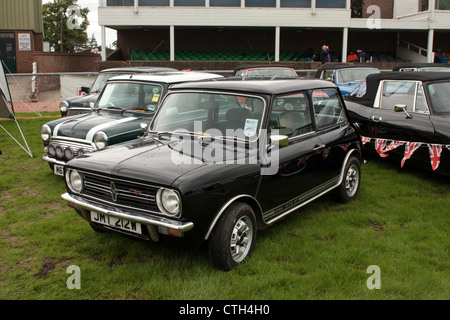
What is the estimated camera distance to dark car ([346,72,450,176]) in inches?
248

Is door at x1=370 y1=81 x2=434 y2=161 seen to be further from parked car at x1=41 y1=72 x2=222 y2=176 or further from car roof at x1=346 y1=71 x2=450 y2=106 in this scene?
parked car at x1=41 y1=72 x2=222 y2=176

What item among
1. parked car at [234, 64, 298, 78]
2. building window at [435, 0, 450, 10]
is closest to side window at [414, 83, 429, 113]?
parked car at [234, 64, 298, 78]

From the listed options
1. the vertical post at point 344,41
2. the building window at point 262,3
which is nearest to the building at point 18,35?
the building window at point 262,3

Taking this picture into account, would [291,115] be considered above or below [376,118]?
above

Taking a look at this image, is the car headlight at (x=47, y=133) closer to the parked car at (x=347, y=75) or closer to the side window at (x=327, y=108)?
the side window at (x=327, y=108)

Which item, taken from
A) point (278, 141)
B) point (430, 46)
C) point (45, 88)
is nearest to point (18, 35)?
point (45, 88)

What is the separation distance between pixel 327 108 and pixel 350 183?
1.20m

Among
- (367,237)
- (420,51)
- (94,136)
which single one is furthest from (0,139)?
(420,51)

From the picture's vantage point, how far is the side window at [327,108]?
5227 mm

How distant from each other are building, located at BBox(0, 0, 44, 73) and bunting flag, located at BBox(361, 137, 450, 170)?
24253 mm

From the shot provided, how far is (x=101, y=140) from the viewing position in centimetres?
614

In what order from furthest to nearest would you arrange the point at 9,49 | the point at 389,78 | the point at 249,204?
1. the point at 9,49
2. the point at 389,78
3. the point at 249,204

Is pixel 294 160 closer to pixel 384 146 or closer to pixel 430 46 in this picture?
pixel 384 146

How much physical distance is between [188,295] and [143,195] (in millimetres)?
917
